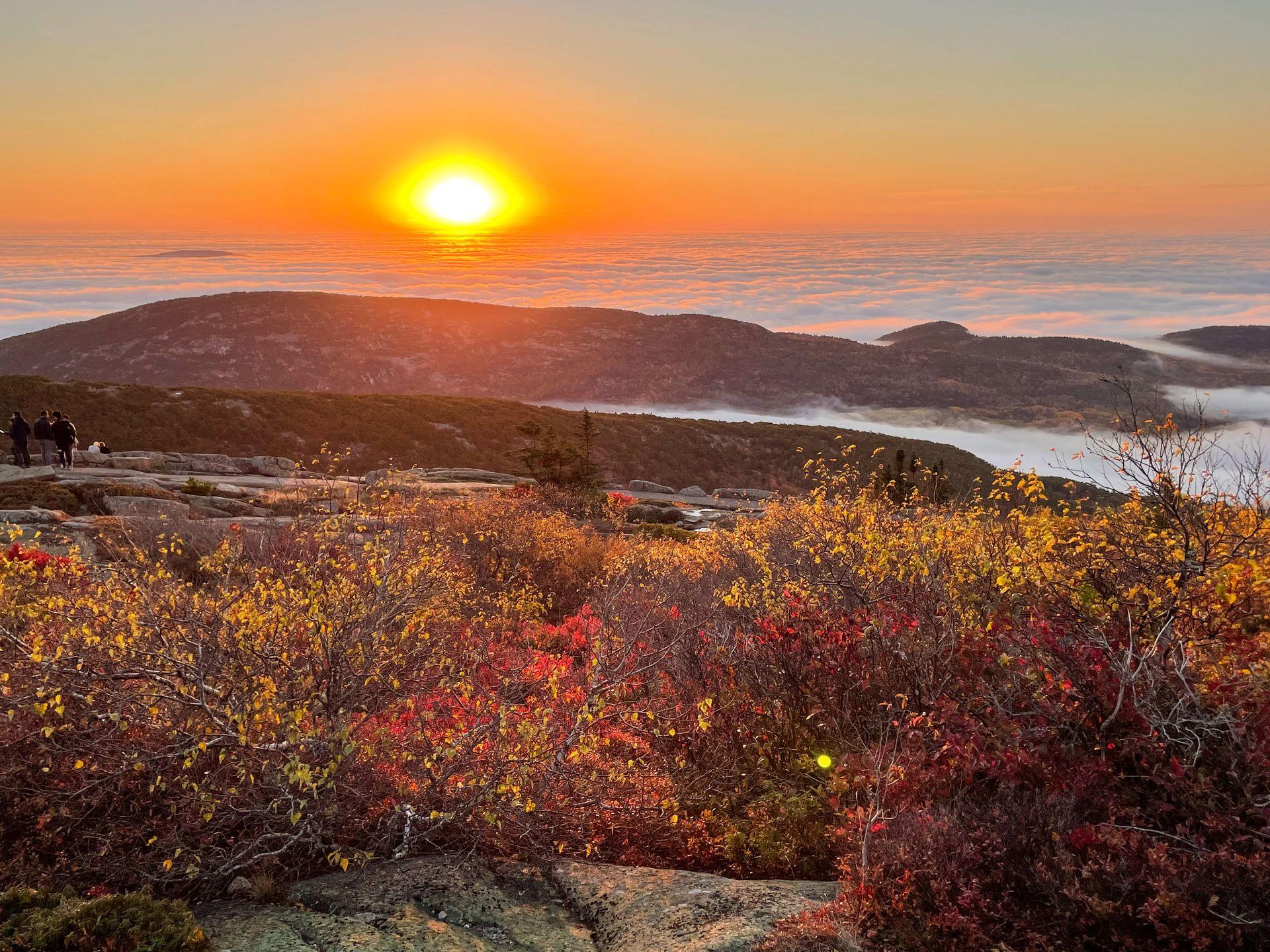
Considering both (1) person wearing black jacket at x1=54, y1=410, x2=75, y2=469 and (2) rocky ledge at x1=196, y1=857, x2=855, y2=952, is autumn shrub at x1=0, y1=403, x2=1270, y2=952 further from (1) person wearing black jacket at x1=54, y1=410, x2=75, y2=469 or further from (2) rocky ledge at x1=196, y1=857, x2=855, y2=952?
(1) person wearing black jacket at x1=54, y1=410, x2=75, y2=469

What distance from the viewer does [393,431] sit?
268ft

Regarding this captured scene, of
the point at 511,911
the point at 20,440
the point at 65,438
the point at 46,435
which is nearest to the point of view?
the point at 511,911

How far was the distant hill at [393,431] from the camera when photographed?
69688mm

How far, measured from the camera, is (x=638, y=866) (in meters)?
7.27

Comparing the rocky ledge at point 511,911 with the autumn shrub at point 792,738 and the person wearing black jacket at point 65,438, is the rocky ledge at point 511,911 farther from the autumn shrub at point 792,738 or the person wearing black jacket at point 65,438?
the person wearing black jacket at point 65,438

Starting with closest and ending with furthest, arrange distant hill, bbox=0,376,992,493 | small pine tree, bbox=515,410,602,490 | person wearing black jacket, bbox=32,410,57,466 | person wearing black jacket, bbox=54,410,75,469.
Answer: person wearing black jacket, bbox=32,410,57,466 → person wearing black jacket, bbox=54,410,75,469 → small pine tree, bbox=515,410,602,490 → distant hill, bbox=0,376,992,493

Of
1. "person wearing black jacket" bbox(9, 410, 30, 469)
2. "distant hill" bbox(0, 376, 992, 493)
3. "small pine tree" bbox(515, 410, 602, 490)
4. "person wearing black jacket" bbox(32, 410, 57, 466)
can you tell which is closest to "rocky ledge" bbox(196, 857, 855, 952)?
"small pine tree" bbox(515, 410, 602, 490)

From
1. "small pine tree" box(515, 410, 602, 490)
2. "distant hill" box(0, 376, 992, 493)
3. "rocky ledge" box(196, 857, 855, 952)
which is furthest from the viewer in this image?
"distant hill" box(0, 376, 992, 493)

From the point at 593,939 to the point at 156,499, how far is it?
93.6 feet

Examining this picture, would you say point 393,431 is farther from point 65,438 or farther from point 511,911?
point 511,911

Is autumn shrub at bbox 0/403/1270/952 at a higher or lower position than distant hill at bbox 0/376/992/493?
higher

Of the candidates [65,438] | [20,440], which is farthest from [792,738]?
[65,438]

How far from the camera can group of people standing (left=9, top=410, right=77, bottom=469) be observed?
3494cm

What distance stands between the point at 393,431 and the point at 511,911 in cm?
7917
